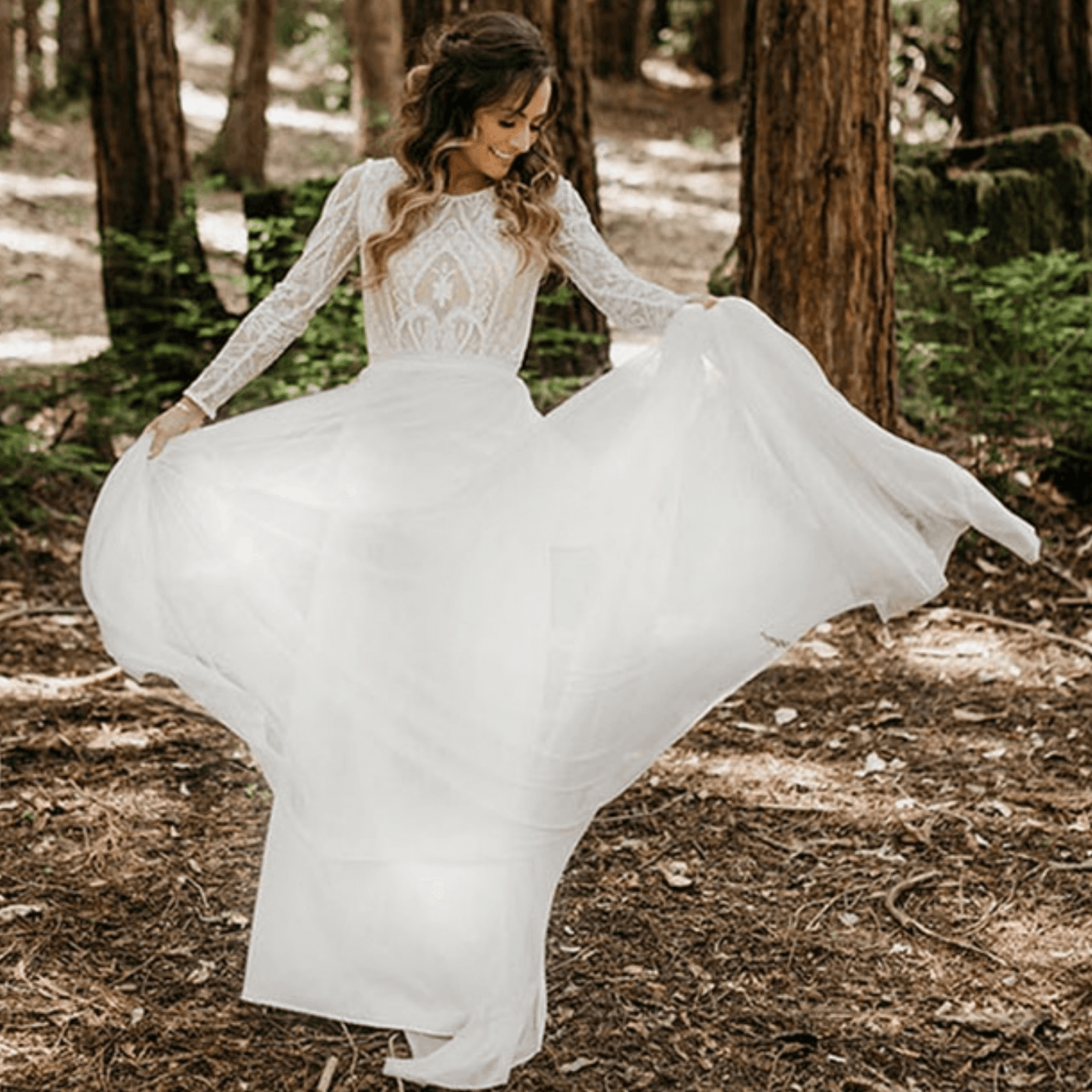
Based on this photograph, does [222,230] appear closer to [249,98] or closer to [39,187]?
[249,98]

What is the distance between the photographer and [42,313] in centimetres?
1369

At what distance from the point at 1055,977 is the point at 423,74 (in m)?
2.73

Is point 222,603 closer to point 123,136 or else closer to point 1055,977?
point 1055,977

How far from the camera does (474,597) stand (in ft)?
12.3

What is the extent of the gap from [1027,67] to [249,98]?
9.69m

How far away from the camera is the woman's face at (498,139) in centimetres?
392

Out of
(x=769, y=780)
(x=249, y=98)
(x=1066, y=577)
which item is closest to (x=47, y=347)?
(x=249, y=98)

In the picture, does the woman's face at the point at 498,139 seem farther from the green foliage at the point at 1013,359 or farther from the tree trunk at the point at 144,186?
the tree trunk at the point at 144,186

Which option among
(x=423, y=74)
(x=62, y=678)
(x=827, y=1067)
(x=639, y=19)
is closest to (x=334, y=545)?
(x=423, y=74)

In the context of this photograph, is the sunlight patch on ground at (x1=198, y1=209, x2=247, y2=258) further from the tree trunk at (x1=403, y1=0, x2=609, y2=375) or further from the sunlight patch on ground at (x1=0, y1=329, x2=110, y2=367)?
the tree trunk at (x1=403, y1=0, x2=609, y2=375)

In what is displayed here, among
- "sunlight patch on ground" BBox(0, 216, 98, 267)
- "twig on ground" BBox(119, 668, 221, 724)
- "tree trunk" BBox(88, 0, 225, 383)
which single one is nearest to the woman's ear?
"twig on ground" BBox(119, 668, 221, 724)

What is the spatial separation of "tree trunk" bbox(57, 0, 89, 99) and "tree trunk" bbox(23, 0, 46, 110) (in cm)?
27

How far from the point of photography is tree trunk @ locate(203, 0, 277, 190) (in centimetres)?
1730

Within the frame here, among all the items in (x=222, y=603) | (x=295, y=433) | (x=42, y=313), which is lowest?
(x=42, y=313)
